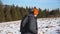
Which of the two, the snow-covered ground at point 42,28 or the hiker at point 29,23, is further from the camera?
the snow-covered ground at point 42,28

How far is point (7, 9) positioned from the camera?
652 inches

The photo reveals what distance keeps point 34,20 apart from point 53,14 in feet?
53.9

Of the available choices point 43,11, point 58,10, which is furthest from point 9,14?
point 58,10

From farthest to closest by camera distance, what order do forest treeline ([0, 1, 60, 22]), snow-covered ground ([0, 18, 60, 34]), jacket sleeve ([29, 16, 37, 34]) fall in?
forest treeline ([0, 1, 60, 22]), snow-covered ground ([0, 18, 60, 34]), jacket sleeve ([29, 16, 37, 34])

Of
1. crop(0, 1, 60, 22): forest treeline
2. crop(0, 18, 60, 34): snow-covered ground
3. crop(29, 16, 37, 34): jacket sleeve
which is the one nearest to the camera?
crop(29, 16, 37, 34): jacket sleeve

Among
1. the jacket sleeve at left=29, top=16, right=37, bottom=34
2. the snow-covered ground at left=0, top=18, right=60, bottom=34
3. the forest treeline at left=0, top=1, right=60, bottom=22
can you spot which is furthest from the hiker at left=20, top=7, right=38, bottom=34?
the forest treeline at left=0, top=1, right=60, bottom=22

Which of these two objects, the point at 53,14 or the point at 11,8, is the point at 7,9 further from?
the point at 53,14

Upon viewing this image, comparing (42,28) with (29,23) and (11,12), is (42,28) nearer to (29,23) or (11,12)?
(29,23)

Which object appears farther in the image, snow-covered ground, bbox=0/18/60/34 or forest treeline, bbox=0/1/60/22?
forest treeline, bbox=0/1/60/22

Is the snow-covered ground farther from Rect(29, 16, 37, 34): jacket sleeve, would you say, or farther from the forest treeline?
the forest treeline

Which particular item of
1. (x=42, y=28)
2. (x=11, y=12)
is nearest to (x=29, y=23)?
(x=42, y=28)

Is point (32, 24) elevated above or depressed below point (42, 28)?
above

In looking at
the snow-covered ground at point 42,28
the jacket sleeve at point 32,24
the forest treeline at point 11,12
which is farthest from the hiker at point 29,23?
the forest treeline at point 11,12

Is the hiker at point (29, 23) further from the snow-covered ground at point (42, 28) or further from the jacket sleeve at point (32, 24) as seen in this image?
the snow-covered ground at point (42, 28)
